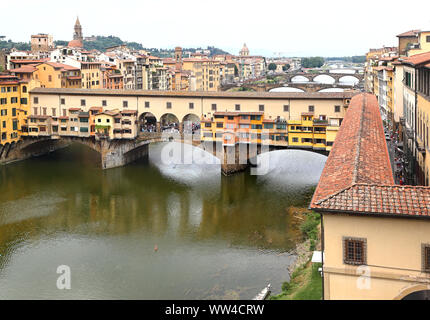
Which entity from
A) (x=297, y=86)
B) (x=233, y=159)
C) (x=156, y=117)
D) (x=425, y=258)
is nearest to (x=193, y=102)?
(x=156, y=117)

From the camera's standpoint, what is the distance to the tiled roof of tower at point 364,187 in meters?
9.27

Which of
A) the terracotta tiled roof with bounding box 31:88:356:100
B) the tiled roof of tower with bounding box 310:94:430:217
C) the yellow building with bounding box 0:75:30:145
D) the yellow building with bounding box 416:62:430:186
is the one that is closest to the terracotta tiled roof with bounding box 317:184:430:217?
the tiled roof of tower with bounding box 310:94:430:217

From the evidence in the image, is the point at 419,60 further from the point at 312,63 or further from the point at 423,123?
the point at 312,63

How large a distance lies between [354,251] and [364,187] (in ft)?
4.04

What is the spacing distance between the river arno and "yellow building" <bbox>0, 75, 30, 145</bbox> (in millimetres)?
2030

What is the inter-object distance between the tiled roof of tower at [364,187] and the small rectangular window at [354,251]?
0.61 m

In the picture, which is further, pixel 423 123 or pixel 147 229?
pixel 147 229

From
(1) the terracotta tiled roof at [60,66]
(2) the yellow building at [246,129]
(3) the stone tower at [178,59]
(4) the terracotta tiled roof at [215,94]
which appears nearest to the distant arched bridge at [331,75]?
(3) the stone tower at [178,59]

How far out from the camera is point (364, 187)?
9945 millimetres

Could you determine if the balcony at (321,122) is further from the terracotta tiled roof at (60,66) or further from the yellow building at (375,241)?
the terracotta tiled roof at (60,66)

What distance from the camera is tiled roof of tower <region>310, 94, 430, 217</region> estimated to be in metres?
9.27

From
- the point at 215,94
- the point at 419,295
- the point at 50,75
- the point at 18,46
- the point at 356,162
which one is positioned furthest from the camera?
the point at 18,46
